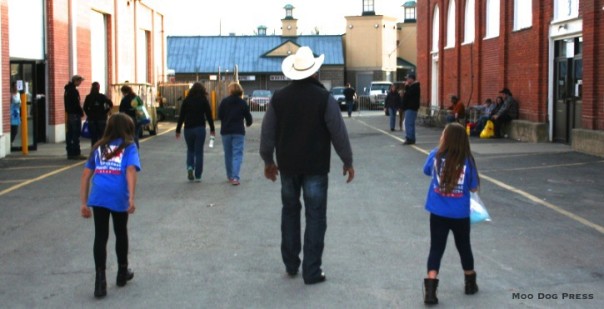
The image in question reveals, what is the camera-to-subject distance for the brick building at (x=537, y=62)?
1894cm

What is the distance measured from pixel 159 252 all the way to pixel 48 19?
1695 centimetres

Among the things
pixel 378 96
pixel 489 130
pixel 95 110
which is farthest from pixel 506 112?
pixel 378 96

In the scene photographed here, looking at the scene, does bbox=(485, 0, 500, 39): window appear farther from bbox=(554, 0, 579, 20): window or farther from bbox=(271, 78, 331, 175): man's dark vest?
bbox=(271, 78, 331, 175): man's dark vest

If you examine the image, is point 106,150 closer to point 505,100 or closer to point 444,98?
point 505,100

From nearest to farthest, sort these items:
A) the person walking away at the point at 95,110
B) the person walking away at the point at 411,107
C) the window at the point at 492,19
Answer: the person walking away at the point at 95,110
the person walking away at the point at 411,107
the window at the point at 492,19

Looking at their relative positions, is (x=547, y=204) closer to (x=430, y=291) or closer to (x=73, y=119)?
(x=430, y=291)

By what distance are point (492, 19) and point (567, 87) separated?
24.7 feet

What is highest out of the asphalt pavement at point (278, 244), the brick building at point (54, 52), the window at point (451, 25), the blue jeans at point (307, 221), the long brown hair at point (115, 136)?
the window at point (451, 25)

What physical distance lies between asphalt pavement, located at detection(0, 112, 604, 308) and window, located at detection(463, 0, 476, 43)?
620 inches

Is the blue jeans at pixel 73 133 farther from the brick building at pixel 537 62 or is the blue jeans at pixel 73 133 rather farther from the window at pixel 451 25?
the window at pixel 451 25

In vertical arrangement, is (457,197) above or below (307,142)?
below

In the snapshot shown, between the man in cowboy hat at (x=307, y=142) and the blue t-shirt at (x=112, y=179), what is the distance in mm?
1189

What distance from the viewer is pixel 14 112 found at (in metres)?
21.3

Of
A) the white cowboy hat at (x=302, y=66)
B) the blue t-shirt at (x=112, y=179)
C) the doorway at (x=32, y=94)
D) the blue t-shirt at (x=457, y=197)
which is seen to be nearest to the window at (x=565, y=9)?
the doorway at (x=32, y=94)
